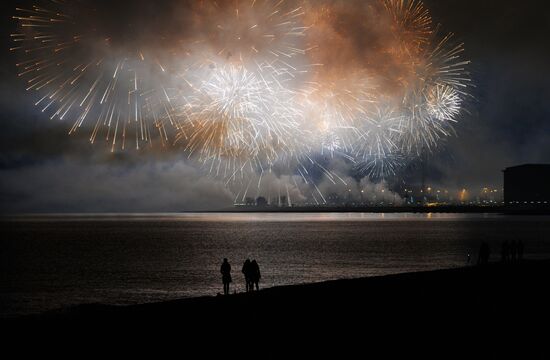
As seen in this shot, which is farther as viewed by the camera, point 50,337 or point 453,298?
point 453,298

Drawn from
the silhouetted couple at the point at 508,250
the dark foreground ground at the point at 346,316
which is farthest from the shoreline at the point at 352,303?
the silhouetted couple at the point at 508,250

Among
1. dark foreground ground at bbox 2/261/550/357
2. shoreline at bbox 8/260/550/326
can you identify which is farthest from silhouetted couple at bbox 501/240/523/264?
dark foreground ground at bbox 2/261/550/357

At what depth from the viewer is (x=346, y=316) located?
1714 centimetres

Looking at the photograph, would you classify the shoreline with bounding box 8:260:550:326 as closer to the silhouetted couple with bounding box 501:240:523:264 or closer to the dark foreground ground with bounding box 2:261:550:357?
the dark foreground ground with bounding box 2:261:550:357

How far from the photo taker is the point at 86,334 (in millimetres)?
16203

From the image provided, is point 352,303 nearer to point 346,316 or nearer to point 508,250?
point 346,316

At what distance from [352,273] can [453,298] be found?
27.4 m

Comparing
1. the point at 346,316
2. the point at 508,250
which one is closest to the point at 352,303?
the point at 346,316

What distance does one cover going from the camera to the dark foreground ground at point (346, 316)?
559 inches

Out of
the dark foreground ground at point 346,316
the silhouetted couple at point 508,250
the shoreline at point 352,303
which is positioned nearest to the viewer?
the dark foreground ground at point 346,316

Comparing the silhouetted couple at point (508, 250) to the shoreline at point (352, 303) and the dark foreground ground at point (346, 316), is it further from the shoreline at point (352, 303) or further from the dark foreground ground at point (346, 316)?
the dark foreground ground at point (346, 316)

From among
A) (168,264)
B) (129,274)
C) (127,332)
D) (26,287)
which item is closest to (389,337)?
(127,332)

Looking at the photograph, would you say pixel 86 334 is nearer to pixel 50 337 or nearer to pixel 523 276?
pixel 50 337

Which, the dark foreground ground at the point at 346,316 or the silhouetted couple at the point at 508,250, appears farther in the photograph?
the silhouetted couple at the point at 508,250
